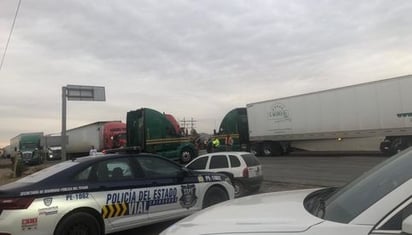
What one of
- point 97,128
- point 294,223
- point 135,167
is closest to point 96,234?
point 135,167

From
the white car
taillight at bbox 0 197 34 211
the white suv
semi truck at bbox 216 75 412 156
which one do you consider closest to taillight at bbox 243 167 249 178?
the white suv

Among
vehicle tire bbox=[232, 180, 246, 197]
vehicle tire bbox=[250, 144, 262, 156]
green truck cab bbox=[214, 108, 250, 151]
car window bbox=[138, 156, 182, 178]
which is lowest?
vehicle tire bbox=[232, 180, 246, 197]

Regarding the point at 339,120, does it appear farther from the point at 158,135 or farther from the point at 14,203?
the point at 14,203

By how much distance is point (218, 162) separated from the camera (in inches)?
587

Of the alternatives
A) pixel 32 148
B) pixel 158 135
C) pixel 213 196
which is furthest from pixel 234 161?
pixel 32 148

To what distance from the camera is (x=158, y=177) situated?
8805 millimetres

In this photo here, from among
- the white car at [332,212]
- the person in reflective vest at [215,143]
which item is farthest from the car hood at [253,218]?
the person in reflective vest at [215,143]

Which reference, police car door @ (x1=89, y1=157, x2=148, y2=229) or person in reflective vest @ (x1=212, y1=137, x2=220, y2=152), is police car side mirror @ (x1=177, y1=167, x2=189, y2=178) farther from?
person in reflective vest @ (x1=212, y1=137, x2=220, y2=152)

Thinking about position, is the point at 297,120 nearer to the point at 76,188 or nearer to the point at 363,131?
the point at 363,131

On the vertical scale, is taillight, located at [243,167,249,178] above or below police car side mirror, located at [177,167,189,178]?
below

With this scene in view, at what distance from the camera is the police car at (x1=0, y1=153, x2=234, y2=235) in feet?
23.0

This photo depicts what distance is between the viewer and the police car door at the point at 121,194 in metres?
7.92

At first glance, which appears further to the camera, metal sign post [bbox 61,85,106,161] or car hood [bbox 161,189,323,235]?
metal sign post [bbox 61,85,106,161]

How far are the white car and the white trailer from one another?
23077mm
